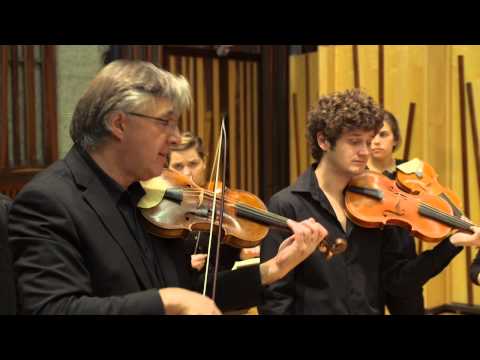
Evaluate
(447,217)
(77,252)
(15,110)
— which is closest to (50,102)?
(15,110)

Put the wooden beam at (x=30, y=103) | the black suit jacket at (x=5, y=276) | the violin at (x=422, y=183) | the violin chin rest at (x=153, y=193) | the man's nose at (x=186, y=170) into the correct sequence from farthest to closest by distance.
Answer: the wooden beam at (x=30, y=103)
the man's nose at (x=186, y=170)
the violin at (x=422, y=183)
the violin chin rest at (x=153, y=193)
the black suit jacket at (x=5, y=276)

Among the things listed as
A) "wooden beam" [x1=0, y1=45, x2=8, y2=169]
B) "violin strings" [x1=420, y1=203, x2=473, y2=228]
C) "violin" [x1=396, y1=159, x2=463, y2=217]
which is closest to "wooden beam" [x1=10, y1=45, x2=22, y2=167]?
"wooden beam" [x1=0, y1=45, x2=8, y2=169]

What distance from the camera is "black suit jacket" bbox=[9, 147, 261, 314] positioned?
1294 mm

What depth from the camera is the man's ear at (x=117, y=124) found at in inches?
60.8

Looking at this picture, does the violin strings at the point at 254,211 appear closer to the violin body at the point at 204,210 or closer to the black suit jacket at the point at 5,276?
the violin body at the point at 204,210

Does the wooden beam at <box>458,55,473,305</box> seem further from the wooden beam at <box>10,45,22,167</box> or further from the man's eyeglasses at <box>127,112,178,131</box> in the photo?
the man's eyeglasses at <box>127,112,178,131</box>

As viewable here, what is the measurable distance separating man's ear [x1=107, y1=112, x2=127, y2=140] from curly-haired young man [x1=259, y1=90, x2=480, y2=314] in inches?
35.1

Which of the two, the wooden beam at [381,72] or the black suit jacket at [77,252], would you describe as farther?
the wooden beam at [381,72]

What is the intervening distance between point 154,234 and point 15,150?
3.01 m

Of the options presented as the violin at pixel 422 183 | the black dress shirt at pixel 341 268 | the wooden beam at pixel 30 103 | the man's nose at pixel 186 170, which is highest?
the wooden beam at pixel 30 103

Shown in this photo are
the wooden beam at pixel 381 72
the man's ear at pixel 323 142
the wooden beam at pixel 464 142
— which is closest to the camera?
the man's ear at pixel 323 142

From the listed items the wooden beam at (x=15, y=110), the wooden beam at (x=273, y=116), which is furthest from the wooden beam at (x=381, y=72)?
the wooden beam at (x=15, y=110)

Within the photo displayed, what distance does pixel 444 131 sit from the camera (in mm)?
4629
